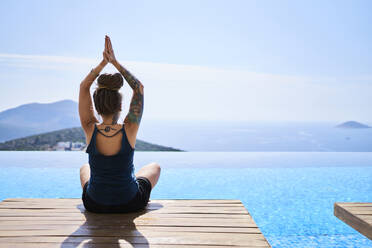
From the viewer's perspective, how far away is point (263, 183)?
16.2 feet

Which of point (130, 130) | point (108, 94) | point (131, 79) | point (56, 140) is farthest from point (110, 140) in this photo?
point (56, 140)

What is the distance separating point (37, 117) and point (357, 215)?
82.7ft

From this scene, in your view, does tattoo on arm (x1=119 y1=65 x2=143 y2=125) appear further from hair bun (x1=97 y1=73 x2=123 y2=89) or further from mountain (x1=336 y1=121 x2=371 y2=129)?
mountain (x1=336 y1=121 x2=371 y2=129)

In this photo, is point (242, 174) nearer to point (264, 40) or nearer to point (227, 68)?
point (264, 40)

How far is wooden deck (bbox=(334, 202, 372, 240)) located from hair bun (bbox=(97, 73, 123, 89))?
1.60 m

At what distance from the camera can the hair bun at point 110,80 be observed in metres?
1.56

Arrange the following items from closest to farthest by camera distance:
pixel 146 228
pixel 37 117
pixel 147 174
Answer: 1. pixel 146 228
2. pixel 147 174
3. pixel 37 117

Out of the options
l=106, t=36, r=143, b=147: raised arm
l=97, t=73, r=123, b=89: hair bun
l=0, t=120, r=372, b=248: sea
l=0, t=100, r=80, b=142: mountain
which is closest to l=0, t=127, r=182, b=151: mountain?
l=0, t=120, r=372, b=248: sea

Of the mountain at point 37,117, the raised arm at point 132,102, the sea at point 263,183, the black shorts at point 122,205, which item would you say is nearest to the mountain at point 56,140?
the sea at point 263,183

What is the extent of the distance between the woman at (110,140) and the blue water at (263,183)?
5.56 feet

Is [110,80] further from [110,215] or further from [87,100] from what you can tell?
[110,215]

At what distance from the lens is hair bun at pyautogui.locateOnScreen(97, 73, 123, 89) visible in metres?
1.56

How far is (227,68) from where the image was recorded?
1905 cm

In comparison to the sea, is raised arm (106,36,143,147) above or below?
above
